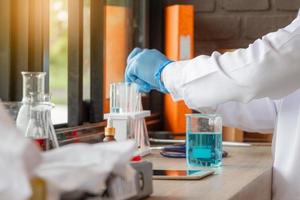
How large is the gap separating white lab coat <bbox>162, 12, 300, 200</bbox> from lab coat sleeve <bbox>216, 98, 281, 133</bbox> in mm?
221

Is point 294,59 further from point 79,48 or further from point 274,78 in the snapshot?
point 79,48

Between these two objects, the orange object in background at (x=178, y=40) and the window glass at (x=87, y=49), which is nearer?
the window glass at (x=87, y=49)

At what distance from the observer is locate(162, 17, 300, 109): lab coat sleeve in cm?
130

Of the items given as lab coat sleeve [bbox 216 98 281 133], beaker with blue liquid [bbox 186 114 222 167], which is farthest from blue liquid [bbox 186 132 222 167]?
lab coat sleeve [bbox 216 98 281 133]

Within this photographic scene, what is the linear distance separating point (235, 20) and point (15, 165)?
69.8 inches

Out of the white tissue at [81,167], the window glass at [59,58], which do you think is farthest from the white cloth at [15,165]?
the window glass at [59,58]

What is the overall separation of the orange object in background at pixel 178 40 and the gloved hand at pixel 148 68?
0.63 metres

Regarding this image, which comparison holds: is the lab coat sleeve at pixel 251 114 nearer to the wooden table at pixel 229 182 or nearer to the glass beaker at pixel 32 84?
the wooden table at pixel 229 182

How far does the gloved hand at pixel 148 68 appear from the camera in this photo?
1529mm

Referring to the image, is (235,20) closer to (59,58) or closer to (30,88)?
(59,58)

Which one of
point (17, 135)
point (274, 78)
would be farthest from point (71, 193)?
point (274, 78)

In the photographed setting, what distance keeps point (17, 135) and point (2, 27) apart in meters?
0.92

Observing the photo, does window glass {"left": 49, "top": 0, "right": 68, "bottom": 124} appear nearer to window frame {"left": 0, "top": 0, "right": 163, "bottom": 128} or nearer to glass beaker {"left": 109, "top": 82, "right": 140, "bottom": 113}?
window frame {"left": 0, "top": 0, "right": 163, "bottom": 128}

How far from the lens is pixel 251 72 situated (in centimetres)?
130
